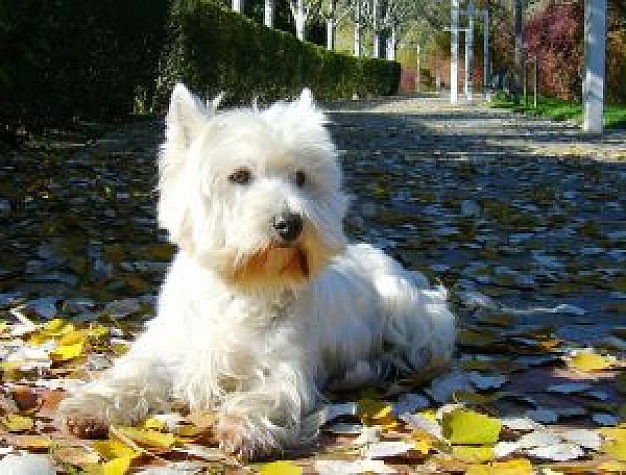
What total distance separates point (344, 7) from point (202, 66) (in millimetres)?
52501

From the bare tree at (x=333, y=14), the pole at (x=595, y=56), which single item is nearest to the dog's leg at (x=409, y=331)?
the pole at (x=595, y=56)

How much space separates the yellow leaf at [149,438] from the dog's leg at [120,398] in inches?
3.4

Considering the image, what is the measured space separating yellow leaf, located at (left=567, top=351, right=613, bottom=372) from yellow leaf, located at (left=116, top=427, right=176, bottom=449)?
202 centimetres

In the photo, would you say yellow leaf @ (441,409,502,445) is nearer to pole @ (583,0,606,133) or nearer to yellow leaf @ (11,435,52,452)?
yellow leaf @ (11,435,52,452)

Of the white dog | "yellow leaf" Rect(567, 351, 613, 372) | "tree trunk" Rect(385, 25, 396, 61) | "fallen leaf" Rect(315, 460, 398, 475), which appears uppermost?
"tree trunk" Rect(385, 25, 396, 61)

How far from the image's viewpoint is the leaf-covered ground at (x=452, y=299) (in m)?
3.55

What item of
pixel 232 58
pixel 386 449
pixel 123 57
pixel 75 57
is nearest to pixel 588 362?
pixel 386 449

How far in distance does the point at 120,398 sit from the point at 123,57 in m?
15.0

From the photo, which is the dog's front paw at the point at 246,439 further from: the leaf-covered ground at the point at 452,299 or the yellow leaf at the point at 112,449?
the yellow leaf at the point at 112,449

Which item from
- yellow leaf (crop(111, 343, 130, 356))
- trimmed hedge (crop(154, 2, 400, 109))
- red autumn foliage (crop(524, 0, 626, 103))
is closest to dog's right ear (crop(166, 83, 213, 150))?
yellow leaf (crop(111, 343, 130, 356))

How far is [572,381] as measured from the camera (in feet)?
15.0

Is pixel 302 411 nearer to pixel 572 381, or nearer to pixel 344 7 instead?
pixel 572 381

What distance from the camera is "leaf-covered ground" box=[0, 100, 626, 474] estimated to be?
140 inches

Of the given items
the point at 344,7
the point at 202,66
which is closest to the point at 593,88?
the point at 202,66
